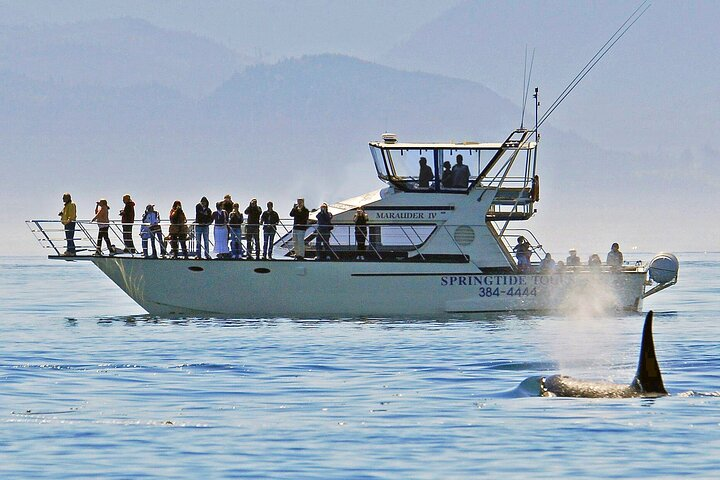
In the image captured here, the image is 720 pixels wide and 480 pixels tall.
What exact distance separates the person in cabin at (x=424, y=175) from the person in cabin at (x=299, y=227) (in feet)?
12.9

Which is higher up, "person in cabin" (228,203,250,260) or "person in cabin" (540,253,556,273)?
"person in cabin" (228,203,250,260)

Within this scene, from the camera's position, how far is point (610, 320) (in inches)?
1673

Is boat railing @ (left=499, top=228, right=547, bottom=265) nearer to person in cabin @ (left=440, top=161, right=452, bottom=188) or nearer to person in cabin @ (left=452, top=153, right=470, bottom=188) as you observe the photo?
person in cabin @ (left=452, top=153, right=470, bottom=188)

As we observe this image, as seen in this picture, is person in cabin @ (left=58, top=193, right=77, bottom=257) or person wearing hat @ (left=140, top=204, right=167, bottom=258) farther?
person wearing hat @ (left=140, top=204, right=167, bottom=258)

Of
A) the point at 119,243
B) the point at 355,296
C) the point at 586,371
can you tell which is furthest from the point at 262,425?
the point at 119,243

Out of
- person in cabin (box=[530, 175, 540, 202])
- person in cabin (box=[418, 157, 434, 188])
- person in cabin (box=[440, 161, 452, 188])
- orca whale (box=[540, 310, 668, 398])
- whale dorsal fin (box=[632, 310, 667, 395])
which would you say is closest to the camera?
whale dorsal fin (box=[632, 310, 667, 395])

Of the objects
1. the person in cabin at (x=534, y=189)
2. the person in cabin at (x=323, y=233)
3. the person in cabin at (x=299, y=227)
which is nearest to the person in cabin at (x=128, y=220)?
the person in cabin at (x=299, y=227)

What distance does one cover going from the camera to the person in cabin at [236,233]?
41.2 metres

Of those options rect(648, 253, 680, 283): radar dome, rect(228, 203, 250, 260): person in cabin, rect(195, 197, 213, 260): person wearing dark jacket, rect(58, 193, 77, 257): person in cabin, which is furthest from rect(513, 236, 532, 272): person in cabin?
rect(58, 193, 77, 257): person in cabin

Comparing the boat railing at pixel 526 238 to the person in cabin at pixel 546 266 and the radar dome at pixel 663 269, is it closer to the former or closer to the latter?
the person in cabin at pixel 546 266

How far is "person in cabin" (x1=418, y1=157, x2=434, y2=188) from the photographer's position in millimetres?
42625

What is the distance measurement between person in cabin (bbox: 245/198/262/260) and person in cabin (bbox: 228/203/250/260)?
253 mm

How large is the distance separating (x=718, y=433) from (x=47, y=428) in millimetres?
10387

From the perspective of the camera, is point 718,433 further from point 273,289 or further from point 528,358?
point 273,289
